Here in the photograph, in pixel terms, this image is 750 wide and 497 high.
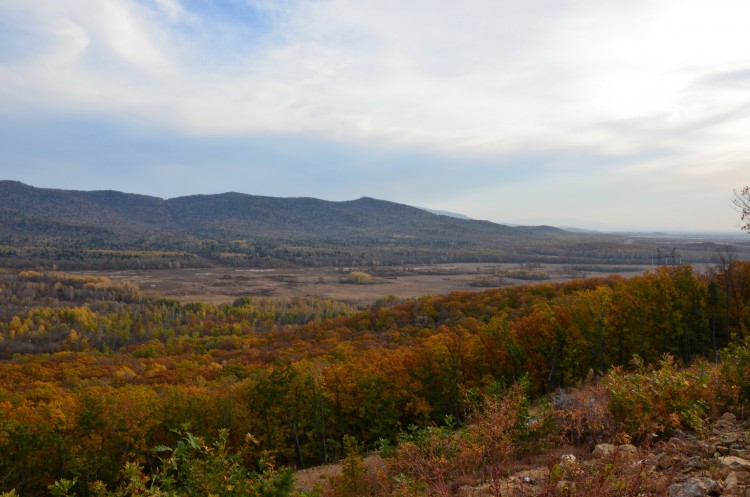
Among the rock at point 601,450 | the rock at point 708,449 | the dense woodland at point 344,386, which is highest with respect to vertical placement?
the rock at point 708,449

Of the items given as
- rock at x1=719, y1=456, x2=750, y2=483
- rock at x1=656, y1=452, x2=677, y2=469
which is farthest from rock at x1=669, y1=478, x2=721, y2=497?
rock at x1=656, y1=452, x2=677, y2=469

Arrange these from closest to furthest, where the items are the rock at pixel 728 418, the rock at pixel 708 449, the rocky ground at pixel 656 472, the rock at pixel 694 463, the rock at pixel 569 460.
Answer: the rocky ground at pixel 656 472 → the rock at pixel 569 460 → the rock at pixel 694 463 → the rock at pixel 708 449 → the rock at pixel 728 418

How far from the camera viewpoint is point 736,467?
800 centimetres

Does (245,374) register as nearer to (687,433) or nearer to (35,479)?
(35,479)

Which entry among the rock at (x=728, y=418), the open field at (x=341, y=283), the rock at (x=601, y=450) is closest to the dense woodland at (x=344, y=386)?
the rock at (x=728, y=418)

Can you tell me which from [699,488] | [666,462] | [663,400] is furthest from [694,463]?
[663,400]

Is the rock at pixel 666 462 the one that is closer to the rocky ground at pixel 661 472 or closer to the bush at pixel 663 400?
the rocky ground at pixel 661 472

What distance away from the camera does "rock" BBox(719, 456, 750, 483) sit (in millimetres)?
7672

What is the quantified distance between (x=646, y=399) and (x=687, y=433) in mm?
A: 1162

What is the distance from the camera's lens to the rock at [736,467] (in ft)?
25.2

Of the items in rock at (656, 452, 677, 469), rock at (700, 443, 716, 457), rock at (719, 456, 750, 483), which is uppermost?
rock at (719, 456, 750, 483)

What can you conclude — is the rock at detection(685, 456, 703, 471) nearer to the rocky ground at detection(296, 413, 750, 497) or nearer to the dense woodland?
the rocky ground at detection(296, 413, 750, 497)

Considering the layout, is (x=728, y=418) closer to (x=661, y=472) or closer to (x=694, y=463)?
(x=694, y=463)

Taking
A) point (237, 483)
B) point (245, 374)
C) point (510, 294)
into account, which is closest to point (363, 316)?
point (510, 294)
